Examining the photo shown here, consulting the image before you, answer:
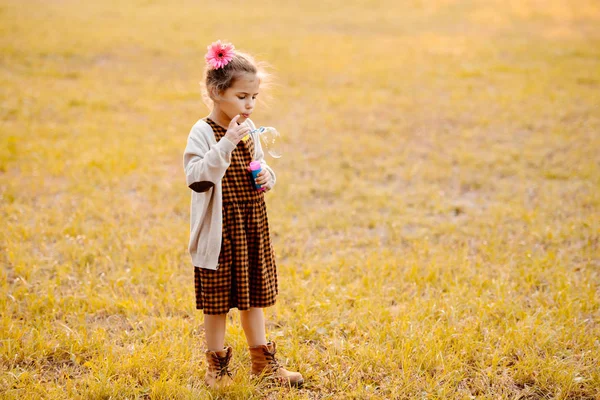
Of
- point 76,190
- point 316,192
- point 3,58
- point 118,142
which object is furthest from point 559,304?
point 3,58

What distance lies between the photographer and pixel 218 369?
9.85 ft

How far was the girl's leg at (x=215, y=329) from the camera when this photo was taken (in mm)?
2936

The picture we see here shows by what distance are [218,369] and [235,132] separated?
4.05ft

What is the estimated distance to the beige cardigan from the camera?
2.60 meters

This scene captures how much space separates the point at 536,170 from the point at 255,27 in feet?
35.6

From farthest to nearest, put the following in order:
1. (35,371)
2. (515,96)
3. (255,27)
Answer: (255,27)
(515,96)
(35,371)

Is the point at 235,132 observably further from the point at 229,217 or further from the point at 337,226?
the point at 337,226

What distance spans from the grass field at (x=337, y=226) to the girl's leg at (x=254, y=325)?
0.19m

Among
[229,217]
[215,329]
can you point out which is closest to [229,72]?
[229,217]

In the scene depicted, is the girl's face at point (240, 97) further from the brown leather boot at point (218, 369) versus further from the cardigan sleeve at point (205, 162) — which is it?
the brown leather boot at point (218, 369)

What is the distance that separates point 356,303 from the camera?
3865 millimetres

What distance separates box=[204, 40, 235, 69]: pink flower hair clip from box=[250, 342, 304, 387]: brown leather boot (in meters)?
1.44

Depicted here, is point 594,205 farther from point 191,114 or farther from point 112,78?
point 112,78

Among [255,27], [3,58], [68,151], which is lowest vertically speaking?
[68,151]
